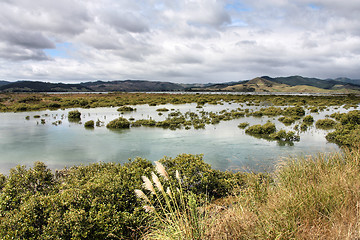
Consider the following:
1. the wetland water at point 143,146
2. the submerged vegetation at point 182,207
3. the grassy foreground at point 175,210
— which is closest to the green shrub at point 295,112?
the wetland water at point 143,146

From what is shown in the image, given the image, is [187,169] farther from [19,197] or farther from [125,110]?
[125,110]

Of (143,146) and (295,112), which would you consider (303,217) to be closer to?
(143,146)

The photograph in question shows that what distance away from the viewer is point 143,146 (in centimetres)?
1808

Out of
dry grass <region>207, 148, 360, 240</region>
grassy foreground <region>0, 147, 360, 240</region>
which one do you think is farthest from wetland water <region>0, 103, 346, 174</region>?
dry grass <region>207, 148, 360, 240</region>

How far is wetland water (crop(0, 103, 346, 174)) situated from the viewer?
1455cm

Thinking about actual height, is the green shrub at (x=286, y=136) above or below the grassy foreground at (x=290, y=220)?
below

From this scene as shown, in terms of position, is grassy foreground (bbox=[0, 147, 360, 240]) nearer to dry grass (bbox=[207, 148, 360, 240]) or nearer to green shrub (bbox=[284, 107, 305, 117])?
dry grass (bbox=[207, 148, 360, 240])

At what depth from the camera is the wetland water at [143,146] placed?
1455 centimetres

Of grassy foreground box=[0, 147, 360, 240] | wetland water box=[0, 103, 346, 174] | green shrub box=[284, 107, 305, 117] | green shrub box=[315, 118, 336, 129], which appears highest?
grassy foreground box=[0, 147, 360, 240]

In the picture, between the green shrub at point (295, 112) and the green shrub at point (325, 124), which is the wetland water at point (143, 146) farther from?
the green shrub at point (295, 112)

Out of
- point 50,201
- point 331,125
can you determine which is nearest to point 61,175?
point 50,201

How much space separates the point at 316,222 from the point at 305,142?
16588 mm

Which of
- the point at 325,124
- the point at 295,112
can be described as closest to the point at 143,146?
the point at 325,124

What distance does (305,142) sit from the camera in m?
19.0
